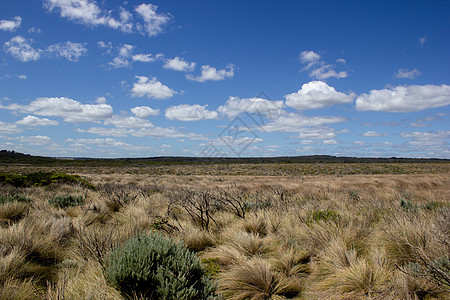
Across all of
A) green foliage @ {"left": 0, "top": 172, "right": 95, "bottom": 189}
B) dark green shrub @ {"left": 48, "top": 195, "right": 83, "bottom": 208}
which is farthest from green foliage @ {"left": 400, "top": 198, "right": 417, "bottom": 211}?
green foliage @ {"left": 0, "top": 172, "right": 95, "bottom": 189}

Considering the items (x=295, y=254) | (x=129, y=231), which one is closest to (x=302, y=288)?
(x=295, y=254)

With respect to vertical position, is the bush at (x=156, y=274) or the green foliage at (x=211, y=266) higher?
the bush at (x=156, y=274)

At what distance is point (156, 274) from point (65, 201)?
6604 millimetres

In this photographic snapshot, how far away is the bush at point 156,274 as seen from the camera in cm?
267

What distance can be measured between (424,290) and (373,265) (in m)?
0.69

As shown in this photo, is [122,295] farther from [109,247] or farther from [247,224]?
[247,224]

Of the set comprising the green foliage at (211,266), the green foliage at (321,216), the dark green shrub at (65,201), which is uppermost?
the green foliage at (321,216)

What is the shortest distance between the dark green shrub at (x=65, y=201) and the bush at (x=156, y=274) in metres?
5.68

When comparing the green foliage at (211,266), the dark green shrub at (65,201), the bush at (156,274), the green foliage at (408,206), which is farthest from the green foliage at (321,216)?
the dark green shrub at (65,201)

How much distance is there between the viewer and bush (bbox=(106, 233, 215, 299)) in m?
2.67

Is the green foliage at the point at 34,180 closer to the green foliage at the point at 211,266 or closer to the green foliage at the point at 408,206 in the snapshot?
the green foliage at the point at 211,266

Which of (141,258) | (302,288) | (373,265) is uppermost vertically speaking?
(141,258)

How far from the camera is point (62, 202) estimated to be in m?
7.67

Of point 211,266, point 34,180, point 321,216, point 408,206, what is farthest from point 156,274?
point 34,180
